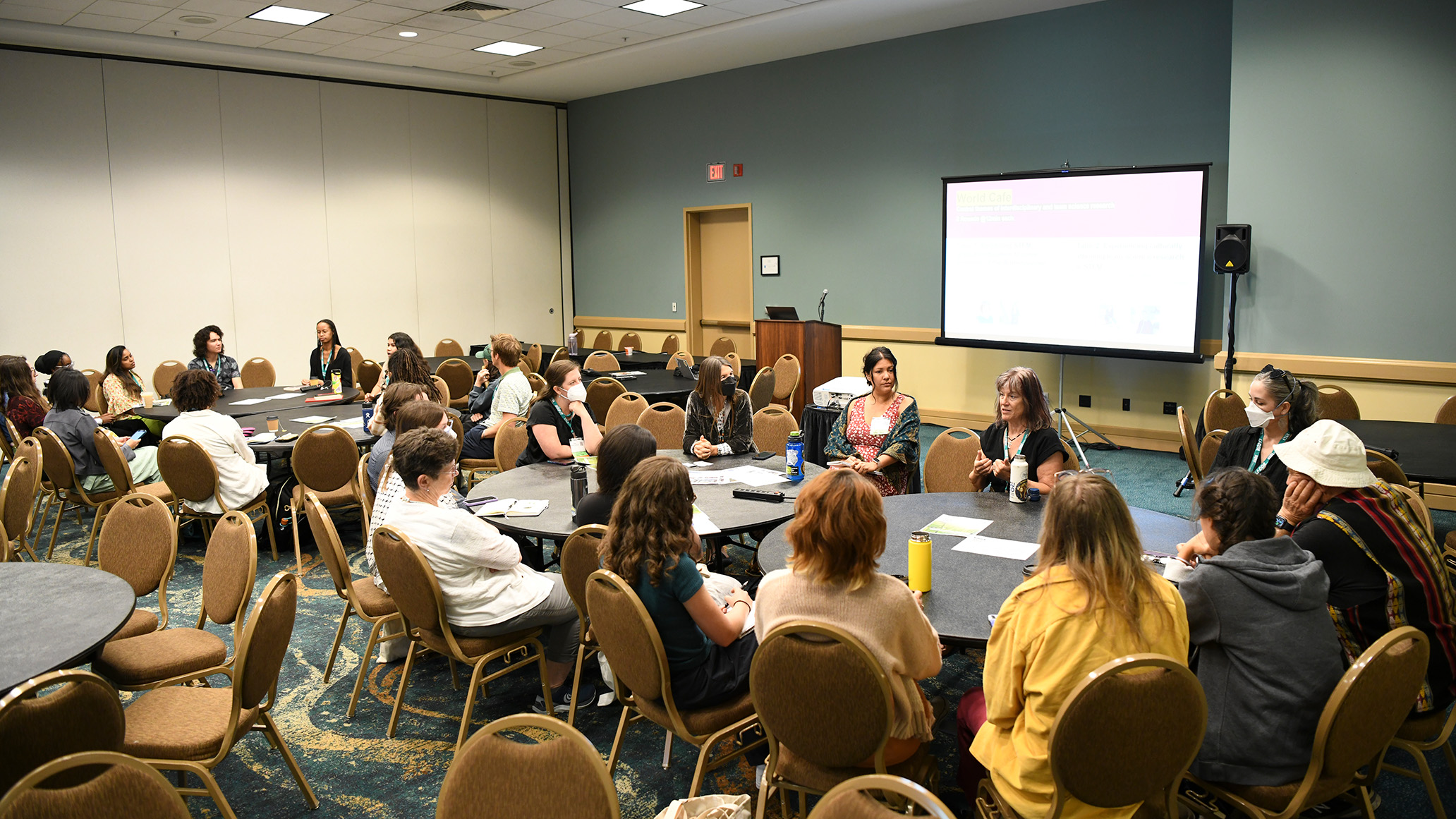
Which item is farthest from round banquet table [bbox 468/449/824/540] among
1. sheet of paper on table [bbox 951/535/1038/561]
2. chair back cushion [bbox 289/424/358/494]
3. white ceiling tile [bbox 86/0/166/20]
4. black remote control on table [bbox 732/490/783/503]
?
white ceiling tile [bbox 86/0/166/20]

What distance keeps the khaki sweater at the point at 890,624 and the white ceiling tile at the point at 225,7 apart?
790 centimetres

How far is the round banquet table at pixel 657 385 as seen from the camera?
7.12 metres

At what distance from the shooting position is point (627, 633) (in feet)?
8.50

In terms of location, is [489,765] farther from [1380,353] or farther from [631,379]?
[1380,353]

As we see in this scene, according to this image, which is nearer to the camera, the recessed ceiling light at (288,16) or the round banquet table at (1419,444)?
the round banquet table at (1419,444)

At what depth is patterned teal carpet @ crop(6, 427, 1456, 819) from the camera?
300 cm

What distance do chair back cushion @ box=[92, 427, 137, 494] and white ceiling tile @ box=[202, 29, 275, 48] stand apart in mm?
5358

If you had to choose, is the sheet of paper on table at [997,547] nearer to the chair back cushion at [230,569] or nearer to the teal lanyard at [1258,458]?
the teal lanyard at [1258,458]

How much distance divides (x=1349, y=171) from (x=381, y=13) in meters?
7.84

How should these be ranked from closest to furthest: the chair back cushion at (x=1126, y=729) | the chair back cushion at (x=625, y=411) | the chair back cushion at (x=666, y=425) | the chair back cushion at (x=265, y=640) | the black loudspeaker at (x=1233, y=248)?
the chair back cushion at (x=1126, y=729), the chair back cushion at (x=265, y=640), the chair back cushion at (x=666, y=425), the chair back cushion at (x=625, y=411), the black loudspeaker at (x=1233, y=248)

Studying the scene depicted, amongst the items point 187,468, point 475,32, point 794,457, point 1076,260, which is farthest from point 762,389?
point 475,32

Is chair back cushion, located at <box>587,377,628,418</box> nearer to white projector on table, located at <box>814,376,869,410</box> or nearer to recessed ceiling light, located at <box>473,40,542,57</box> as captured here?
white projector on table, located at <box>814,376,869,410</box>

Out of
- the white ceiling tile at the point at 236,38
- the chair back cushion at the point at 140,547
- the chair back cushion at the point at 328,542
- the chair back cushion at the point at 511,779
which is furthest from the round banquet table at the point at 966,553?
the white ceiling tile at the point at 236,38

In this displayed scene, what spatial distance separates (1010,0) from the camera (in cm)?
813
